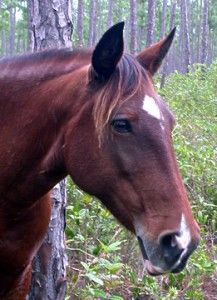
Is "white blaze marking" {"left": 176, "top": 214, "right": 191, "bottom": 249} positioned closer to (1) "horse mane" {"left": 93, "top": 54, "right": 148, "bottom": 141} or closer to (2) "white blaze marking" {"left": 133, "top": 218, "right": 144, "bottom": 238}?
(2) "white blaze marking" {"left": 133, "top": 218, "right": 144, "bottom": 238}

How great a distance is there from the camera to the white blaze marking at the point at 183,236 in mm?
2389

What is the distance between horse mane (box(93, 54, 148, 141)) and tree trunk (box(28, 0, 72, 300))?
1.48m

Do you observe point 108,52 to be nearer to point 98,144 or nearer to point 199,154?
point 98,144

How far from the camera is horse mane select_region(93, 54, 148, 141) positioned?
2.63m

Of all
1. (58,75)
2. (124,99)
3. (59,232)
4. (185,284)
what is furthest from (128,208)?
(185,284)

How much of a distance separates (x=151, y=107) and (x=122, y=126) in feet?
0.52

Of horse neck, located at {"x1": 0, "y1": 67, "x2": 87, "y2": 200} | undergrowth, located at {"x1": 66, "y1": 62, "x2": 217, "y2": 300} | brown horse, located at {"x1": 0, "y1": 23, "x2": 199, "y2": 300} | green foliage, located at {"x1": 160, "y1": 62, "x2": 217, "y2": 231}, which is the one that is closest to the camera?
A: brown horse, located at {"x1": 0, "y1": 23, "x2": 199, "y2": 300}

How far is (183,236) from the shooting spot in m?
2.40

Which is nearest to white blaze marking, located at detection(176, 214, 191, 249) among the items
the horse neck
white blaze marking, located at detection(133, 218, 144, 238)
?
white blaze marking, located at detection(133, 218, 144, 238)

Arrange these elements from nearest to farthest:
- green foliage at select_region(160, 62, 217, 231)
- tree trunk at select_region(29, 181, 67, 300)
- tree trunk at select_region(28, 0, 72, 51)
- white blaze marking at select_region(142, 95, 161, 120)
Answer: white blaze marking at select_region(142, 95, 161, 120) → tree trunk at select_region(28, 0, 72, 51) → tree trunk at select_region(29, 181, 67, 300) → green foliage at select_region(160, 62, 217, 231)

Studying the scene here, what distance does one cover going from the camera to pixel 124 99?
263cm

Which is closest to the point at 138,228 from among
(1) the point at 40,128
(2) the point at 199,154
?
(1) the point at 40,128

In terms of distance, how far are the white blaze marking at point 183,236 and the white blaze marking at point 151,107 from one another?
490 millimetres

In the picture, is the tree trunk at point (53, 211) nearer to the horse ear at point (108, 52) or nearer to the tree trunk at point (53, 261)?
the tree trunk at point (53, 261)
